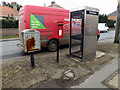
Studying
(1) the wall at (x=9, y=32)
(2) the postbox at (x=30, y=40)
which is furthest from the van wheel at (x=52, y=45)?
(1) the wall at (x=9, y=32)

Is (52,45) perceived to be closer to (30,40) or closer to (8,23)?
(30,40)

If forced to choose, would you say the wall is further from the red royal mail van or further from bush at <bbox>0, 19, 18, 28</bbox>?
the red royal mail van

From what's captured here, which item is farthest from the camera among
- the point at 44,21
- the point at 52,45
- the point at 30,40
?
the point at 52,45

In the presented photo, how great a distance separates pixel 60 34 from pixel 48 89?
205cm

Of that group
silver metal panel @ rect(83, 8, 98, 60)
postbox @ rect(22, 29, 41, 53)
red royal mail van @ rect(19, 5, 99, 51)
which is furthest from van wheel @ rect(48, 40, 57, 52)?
postbox @ rect(22, 29, 41, 53)

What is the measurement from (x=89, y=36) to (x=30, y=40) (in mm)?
2401

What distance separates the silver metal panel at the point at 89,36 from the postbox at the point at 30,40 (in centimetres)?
192

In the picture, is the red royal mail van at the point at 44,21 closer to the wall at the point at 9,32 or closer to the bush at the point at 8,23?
the wall at the point at 9,32

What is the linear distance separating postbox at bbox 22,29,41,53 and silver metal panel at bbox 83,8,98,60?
192 cm

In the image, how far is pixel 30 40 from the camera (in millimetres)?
2988

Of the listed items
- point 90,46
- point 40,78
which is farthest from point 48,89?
point 90,46

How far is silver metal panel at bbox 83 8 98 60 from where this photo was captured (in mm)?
3762

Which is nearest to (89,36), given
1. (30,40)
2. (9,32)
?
(30,40)

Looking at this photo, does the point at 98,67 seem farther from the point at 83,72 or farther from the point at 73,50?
the point at 73,50
